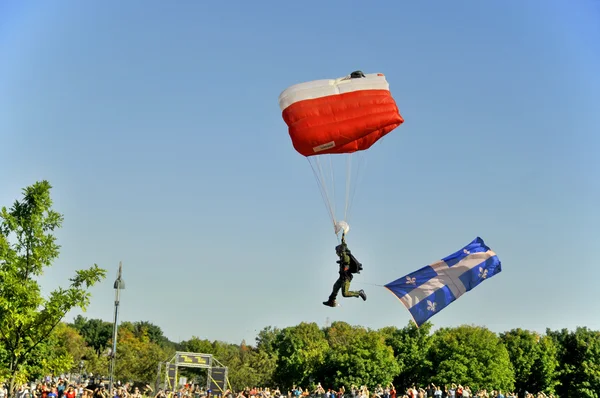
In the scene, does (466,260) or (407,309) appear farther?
(466,260)

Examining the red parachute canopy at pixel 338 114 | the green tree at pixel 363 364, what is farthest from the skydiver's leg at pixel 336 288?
the green tree at pixel 363 364

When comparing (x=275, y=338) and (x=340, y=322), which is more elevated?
(x=340, y=322)

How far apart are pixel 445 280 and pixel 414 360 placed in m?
46.0

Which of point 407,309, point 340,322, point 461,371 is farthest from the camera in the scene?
point 340,322

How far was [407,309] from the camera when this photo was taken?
23688mm

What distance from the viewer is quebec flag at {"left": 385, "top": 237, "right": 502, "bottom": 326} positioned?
79.0 ft

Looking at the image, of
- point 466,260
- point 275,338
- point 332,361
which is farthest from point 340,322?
point 466,260

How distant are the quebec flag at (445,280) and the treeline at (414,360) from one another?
3865 cm

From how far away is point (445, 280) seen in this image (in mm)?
24906

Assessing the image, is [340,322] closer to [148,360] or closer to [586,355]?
[148,360]

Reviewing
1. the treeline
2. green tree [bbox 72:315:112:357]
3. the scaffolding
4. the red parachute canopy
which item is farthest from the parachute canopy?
green tree [bbox 72:315:112:357]

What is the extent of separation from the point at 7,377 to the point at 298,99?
11.9 meters

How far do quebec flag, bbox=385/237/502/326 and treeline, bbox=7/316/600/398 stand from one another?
38652 millimetres

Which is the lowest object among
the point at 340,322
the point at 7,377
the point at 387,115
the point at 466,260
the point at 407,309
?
the point at 7,377
